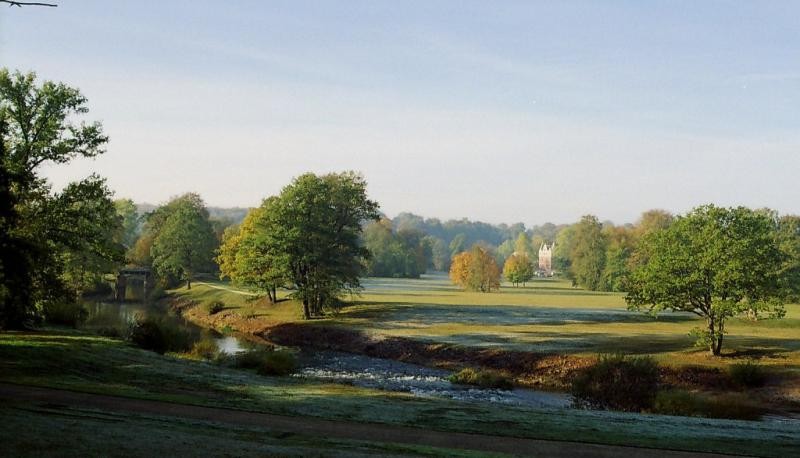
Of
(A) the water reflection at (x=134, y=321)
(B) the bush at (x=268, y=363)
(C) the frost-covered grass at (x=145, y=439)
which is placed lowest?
(A) the water reflection at (x=134, y=321)

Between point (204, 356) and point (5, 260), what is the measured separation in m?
19.2

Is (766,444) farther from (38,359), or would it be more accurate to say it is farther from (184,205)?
(184,205)

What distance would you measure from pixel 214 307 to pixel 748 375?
6765 cm

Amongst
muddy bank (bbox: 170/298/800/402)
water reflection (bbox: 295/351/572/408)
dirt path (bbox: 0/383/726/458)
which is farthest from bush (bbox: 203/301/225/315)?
dirt path (bbox: 0/383/726/458)

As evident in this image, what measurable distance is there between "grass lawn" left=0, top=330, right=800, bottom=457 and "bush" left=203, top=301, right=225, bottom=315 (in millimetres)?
55329

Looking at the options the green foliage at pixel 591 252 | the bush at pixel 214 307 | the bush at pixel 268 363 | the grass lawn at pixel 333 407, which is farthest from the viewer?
the green foliage at pixel 591 252

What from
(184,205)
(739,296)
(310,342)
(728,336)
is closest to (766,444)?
(739,296)

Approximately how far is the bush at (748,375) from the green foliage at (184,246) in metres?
95.8

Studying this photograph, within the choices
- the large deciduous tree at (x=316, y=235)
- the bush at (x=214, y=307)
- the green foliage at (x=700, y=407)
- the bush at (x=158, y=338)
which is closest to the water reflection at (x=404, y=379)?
the green foliage at (x=700, y=407)

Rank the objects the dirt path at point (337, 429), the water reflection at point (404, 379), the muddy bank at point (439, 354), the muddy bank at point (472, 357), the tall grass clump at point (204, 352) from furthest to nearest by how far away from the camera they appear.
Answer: the muddy bank at point (439, 354), the tall grass clump at point (204, 352), the muddy bank at point (472, 357), the water reflection at point (404, 379), the dirt path at point (337, 429)

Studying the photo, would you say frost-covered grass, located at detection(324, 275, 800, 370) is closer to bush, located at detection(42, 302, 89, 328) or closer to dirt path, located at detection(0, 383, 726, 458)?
bush, located at detection(42, 302, 89, 328)

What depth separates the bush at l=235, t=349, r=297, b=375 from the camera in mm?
39250

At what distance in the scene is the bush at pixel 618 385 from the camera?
3588 cm

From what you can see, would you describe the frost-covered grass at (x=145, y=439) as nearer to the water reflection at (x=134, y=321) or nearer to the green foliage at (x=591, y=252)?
the water reflection at (x=134, y=321)
